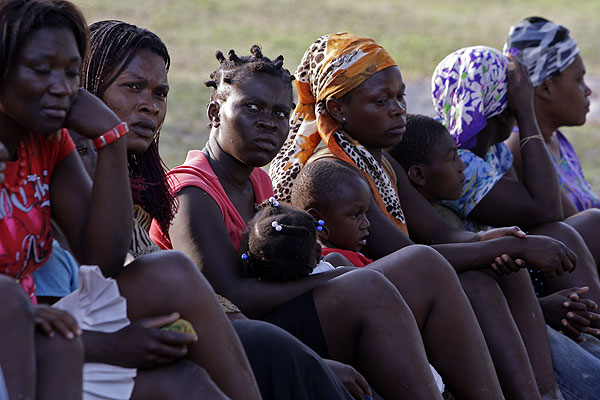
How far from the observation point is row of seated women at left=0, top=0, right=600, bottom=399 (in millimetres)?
2561

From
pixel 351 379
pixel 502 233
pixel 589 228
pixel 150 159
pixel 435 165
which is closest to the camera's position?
pixel 351 379

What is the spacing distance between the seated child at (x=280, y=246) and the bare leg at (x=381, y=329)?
25 centimetres

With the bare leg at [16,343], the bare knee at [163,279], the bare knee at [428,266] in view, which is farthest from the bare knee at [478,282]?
the bare leg at [16,343]

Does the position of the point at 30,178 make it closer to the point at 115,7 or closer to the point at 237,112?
the point at 237,112

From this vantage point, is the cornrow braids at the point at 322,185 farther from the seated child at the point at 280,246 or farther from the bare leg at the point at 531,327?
the bare leg at the point at 531,327

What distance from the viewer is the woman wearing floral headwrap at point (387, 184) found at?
405cm

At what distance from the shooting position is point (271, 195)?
4234mm

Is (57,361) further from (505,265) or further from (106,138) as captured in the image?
(505,265)

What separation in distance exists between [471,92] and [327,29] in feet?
45.8

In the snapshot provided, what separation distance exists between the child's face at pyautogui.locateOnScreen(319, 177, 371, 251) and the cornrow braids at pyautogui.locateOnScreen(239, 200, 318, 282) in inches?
17.9

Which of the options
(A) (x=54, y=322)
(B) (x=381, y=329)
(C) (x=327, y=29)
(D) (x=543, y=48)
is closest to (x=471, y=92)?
(D) (x=543, y=48)

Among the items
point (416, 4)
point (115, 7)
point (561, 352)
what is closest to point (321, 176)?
point (561, 352)

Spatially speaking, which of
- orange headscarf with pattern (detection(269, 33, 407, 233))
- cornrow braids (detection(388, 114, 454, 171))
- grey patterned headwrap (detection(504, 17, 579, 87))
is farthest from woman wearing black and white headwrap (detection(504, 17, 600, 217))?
orange headscarf with pattern (detection(269, 33, 407, 233))

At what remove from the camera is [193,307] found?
263 cm
